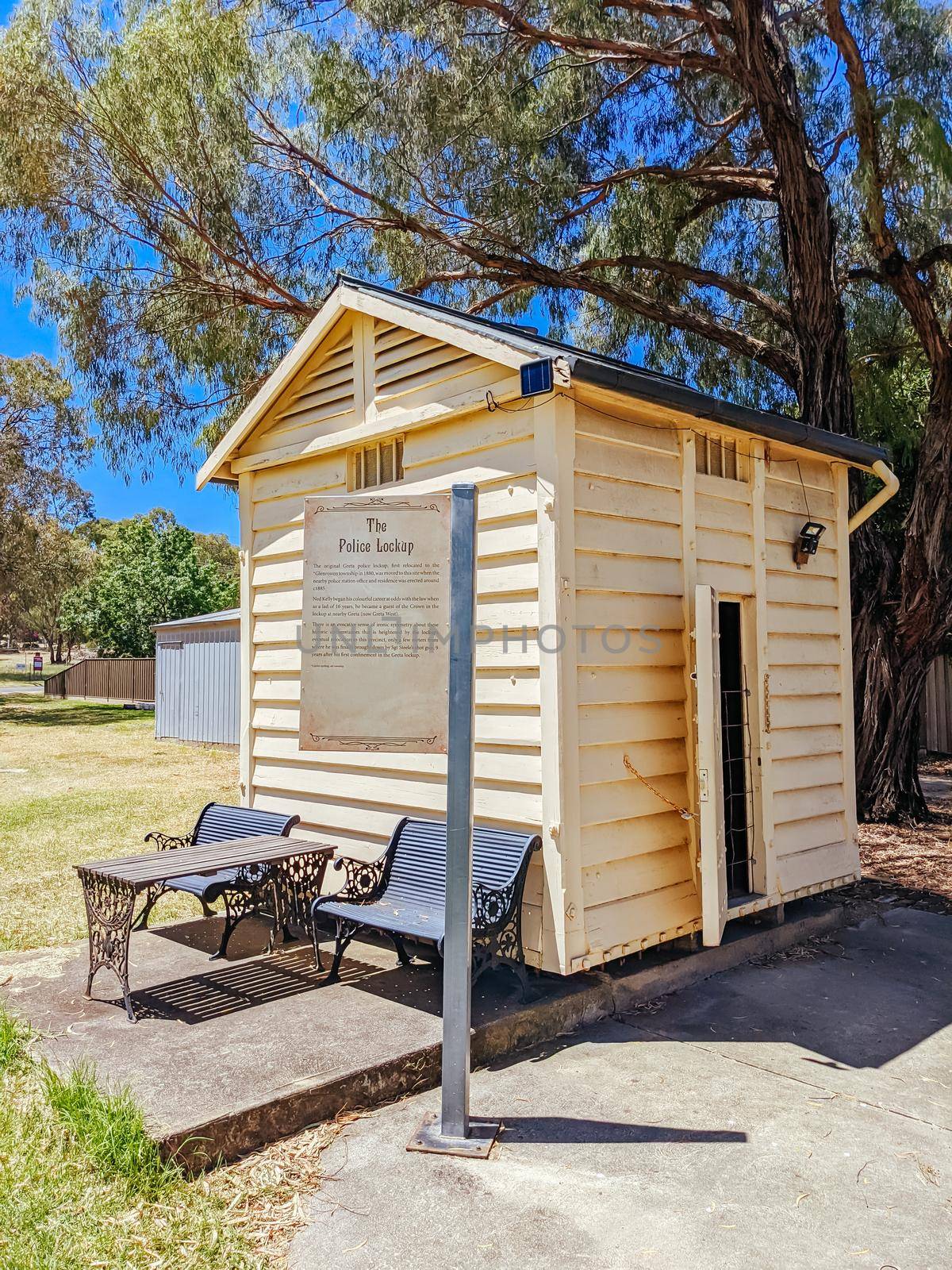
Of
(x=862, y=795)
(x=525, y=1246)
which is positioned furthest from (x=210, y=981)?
(x=862, y=795)

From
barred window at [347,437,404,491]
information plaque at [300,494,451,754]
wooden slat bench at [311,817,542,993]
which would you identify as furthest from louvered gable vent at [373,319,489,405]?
wooden slat bench at [311,817,542,993]

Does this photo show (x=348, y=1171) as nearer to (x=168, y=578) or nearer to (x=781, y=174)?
(x=781, y=174)

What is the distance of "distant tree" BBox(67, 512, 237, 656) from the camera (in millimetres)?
34656

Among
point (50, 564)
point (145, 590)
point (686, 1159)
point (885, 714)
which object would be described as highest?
point (50, 564)

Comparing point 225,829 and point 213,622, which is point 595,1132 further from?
point 213,622

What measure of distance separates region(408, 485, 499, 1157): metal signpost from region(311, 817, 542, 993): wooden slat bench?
53 cm

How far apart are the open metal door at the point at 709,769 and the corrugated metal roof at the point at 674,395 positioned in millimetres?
967

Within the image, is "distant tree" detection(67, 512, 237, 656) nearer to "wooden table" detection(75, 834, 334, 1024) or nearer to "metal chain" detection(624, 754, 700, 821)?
"wooden table" detection(75, 834, 334, 1024)

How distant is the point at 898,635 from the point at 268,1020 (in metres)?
7.73

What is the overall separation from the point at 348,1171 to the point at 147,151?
10200mm

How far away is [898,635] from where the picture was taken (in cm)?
968

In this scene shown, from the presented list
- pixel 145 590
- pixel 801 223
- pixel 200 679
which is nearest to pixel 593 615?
pixel 801 223

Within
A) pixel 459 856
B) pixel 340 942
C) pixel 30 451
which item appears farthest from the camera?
pixel 30 451

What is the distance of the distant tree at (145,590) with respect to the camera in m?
34.7
